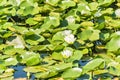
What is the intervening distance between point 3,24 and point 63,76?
0.90m

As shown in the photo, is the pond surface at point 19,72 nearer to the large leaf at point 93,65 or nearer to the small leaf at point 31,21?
the large leaf at point 93,65

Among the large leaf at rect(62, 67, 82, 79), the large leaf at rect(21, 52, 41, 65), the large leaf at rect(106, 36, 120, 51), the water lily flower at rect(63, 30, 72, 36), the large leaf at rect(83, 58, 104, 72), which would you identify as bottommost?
the large leaf at rect(62, 67, 82, 79)

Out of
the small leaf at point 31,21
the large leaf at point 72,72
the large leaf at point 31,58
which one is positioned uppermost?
the small leaf at point 31,21

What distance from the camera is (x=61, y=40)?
7.45 ft

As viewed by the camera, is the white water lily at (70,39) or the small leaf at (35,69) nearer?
the small leaf at (35,69)

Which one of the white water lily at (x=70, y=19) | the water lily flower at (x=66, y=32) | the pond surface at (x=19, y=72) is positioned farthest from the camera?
the white water lily at (x=70, y=19)

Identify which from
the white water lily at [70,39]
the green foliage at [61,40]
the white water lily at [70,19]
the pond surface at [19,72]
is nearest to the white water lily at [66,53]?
the green foliage at [61,40]

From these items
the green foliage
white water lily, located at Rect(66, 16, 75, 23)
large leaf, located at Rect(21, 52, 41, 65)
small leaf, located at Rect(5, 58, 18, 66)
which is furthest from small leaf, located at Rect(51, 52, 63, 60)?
white water lily, located at Rect(66, 16, 75, 23)

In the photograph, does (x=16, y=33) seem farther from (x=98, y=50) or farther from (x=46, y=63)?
(x=98, y=50)

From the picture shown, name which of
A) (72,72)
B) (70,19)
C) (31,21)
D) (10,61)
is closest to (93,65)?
(72,72)

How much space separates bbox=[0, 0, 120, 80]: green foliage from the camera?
6.38 ft

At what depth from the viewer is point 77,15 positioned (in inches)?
107

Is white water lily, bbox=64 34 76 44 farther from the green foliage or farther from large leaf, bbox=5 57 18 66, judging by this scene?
large leaf, bbox=5 57 18 66

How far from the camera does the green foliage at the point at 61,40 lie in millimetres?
1944
